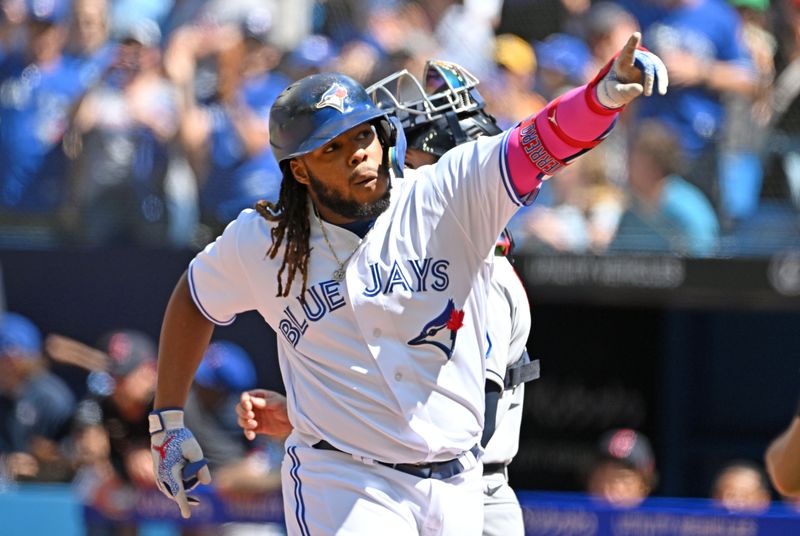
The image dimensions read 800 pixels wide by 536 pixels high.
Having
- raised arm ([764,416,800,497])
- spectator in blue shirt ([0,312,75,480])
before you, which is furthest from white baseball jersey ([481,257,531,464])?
spectator in blue shirt ([0,312,75,480])

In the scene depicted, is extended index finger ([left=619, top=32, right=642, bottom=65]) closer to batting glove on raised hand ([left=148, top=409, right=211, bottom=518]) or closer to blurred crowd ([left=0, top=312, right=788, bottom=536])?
batting glove on raised hand ([left=148, top=409, right=211, bottom=518])

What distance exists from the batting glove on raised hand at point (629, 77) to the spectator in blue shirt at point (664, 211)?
4.33m

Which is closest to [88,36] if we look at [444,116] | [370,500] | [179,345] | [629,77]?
[444,116]

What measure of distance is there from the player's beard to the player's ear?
0.06ft

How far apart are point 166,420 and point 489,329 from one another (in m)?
0.95

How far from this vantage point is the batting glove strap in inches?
149

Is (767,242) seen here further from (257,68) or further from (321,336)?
(321,336)

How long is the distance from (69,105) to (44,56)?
0.46 meters

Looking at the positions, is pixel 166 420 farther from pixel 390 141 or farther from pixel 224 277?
pixel 390 141

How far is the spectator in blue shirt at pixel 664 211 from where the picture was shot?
7.28 m

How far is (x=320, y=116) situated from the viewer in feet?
11.2

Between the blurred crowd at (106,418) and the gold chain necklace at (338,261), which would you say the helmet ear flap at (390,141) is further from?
the blurred crowd at (106,418)

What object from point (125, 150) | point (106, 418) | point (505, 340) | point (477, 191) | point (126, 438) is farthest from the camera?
point (125, 150)

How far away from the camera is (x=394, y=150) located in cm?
354
